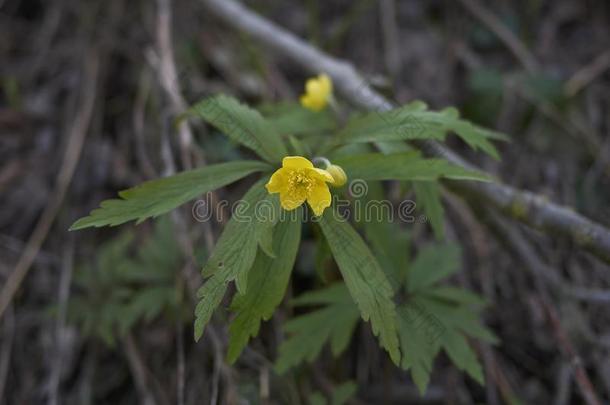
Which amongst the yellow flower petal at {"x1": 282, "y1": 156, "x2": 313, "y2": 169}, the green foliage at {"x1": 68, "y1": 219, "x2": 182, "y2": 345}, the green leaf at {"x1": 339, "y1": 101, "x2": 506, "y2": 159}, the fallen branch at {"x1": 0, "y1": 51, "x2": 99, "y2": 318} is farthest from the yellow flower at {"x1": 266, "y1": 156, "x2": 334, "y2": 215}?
→ the fallen branch at {"x1": 0, "y1": 51, "x2": 99, "y2": 318}

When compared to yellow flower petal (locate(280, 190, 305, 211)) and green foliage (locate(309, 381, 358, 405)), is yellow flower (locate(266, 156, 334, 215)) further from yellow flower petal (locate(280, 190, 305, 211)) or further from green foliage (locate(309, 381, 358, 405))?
green foliage (locate(309, 381, 358, 405))

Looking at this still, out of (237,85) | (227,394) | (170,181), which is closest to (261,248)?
(170,181)

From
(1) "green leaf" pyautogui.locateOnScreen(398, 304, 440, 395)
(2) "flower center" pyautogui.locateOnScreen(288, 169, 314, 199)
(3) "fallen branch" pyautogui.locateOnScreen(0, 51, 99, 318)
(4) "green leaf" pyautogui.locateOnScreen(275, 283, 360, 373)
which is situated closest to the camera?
(2) "flower center" pyautogui.locateOnScreen(288, 169, 314, 199)

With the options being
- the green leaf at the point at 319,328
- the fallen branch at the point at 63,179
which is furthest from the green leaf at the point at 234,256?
the fallen branch at the point at 63,179

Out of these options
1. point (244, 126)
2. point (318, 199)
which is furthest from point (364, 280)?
point (244, 126)

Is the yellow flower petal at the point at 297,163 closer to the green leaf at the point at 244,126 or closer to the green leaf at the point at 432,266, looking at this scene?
the green leaf at the point at 244,126
